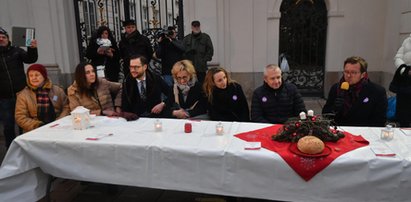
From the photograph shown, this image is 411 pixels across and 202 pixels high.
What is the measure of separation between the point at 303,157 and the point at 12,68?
3.95 m

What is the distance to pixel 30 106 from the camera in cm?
368

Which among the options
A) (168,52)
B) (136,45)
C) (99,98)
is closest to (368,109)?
(99,98)

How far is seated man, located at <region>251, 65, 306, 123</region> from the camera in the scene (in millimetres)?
3477

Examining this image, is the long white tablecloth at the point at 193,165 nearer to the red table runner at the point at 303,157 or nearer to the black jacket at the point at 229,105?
the red table runner at the point at 303,157

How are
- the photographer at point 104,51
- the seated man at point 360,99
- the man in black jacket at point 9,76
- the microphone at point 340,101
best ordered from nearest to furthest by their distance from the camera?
the seated man at point 360,99 < the microphone at point 340,101 < the man in black jacket at point 9,76 < the photographer at point 104,51

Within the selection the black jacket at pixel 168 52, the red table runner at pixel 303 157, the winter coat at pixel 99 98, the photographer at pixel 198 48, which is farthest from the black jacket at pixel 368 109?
the black jacket at pixel 168 52

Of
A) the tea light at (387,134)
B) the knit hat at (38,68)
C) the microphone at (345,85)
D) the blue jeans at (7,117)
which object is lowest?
the blue jeans at (7,117)

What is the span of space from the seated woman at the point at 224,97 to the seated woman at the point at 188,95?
248 mm

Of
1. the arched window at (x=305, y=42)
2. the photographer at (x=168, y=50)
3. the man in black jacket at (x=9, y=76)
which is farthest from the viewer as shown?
the arched window at (x=305, y=42)

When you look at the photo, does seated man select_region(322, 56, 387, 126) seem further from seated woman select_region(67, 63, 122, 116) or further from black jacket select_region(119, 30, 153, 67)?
black jacket select_region(119, 30, 153, 67)

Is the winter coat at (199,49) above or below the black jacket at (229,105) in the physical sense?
above

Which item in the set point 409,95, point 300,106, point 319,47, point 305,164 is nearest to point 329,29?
point 319,47

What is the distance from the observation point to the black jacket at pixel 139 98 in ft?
13.0

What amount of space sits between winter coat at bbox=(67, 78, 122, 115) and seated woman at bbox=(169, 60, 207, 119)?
0.68 m
